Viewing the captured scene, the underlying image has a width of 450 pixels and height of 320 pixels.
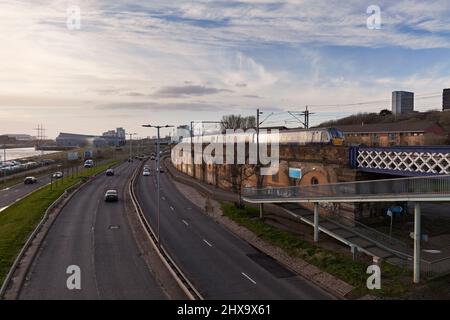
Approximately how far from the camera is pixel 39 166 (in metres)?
111

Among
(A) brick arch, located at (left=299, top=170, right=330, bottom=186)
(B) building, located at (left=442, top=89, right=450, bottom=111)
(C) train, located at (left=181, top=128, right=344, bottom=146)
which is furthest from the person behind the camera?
(B) building, located at (left=442, top=89, right=450, bottom=111)

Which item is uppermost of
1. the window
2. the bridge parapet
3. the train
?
the train

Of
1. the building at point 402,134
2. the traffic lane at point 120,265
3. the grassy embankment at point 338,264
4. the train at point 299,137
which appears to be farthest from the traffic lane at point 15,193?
the building at point 402,134

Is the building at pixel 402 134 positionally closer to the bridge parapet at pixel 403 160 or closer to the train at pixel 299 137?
the train at pixel 299 137

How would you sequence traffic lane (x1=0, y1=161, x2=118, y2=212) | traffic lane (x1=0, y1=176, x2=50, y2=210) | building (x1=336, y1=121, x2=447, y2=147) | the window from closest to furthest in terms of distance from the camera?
the window → traffic lane (x1=0, y1=161, x2=118, y2=212) → traffic lane (x1=0, y1=176, x2=50, y2=210) → building (x1=336, y1=121, x2=447, y2=147)

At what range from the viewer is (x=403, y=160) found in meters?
25.7

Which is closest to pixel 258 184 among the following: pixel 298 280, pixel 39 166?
pixel 298 280

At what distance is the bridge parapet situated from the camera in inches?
909

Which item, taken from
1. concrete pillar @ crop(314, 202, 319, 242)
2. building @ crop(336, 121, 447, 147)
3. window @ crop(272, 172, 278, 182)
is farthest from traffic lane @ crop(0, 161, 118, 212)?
building @ crop(336, 121, 447, 147)

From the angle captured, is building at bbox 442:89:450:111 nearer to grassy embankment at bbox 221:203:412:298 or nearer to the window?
the window

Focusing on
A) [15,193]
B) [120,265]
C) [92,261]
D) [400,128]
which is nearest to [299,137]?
[120,265]

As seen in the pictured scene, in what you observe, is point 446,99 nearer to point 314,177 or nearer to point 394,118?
point 394,118

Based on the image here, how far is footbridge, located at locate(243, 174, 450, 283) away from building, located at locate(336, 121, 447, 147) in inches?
1127
